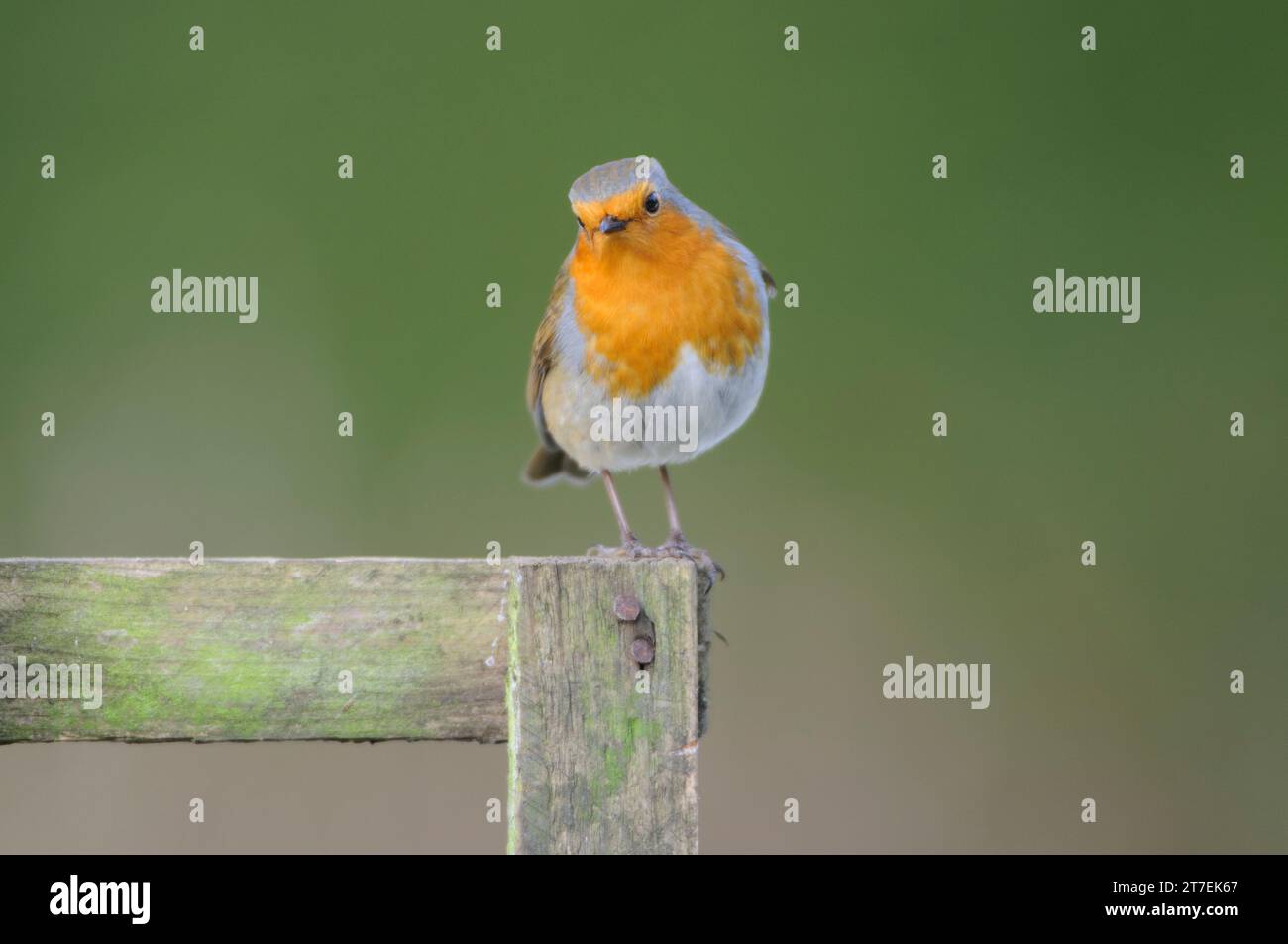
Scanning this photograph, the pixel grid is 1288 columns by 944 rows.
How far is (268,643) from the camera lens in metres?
2.21

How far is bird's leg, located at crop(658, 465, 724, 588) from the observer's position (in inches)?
137

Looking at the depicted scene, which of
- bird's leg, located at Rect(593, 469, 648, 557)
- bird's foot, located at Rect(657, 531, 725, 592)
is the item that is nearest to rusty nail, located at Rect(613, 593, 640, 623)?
bird's foot, located at Rect(657, 531, 725, 592)

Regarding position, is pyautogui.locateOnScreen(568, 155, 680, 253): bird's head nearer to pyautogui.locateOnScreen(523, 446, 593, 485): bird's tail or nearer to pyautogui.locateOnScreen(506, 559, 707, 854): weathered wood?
pyautogui.locateOnScreen(523, 446, 593, 485): bird's tail

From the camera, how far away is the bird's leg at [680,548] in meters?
3.47

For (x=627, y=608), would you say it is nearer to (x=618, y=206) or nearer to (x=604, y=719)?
(x=604, y=719)

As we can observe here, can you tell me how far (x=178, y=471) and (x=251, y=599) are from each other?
3718mm

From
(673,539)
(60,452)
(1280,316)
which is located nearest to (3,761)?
(60,452)

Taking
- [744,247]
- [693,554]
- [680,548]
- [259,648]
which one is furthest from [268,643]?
[744,247]

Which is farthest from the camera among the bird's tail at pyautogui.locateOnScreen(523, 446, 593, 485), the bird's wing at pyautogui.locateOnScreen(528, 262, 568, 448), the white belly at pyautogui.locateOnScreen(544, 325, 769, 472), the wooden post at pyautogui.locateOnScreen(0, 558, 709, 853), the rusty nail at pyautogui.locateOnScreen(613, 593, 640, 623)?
the bird's tail at pyautogui.locateOnScreen(523, 446, 593, 485)

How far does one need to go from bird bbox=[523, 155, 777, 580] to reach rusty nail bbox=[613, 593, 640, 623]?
138 cm

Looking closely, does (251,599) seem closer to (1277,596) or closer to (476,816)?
(476,816)

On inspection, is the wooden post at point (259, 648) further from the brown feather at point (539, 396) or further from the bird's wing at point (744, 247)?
the bird's wing at point (744, 247)

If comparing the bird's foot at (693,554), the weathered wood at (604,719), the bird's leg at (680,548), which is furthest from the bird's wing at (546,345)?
the weathered wood at (604,719)

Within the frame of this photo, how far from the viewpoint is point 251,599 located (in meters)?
2.21
